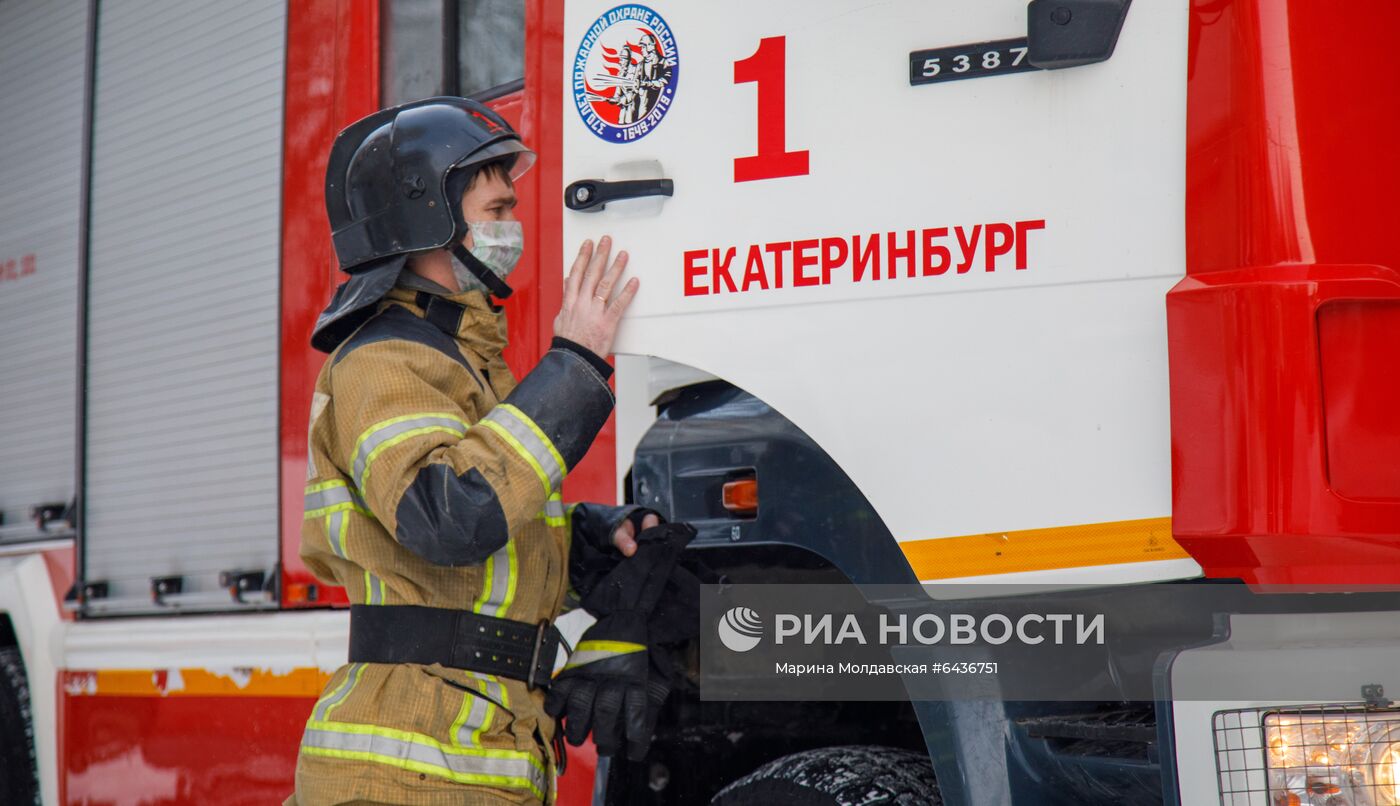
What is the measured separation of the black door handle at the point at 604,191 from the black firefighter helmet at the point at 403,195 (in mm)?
143

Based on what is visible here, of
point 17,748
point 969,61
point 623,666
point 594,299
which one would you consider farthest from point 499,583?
point 17,748

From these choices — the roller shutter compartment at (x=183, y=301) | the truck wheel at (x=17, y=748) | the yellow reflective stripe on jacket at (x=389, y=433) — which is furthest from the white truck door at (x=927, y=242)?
the truck wheel at (x=17, y=748)

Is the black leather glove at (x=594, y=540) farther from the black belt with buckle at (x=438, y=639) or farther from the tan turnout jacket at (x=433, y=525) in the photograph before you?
the black belt with buckle at (x=438, y=639)

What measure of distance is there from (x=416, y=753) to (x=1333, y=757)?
4.08ft

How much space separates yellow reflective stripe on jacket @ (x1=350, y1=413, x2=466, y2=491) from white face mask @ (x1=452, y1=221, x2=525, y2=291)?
34 cm

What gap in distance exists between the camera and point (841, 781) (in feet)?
7.64

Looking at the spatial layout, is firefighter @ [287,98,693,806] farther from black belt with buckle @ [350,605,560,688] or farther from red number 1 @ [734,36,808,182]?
red number 1 @ [734,36,808,182]

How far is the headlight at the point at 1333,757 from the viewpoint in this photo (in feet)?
5.90

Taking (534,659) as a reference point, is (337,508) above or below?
above

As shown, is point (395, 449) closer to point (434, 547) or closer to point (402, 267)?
point (434, 547)

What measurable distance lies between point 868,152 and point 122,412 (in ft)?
8.46

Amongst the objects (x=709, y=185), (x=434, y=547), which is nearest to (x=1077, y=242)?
(x=709, y=185)

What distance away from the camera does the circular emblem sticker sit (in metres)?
2.38

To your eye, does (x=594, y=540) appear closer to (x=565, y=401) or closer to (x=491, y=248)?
(x=565, y=401)
